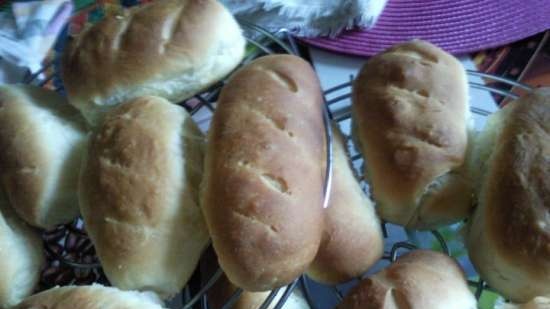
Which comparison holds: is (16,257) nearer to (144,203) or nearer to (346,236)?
(144,203)

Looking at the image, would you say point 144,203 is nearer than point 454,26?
Yes

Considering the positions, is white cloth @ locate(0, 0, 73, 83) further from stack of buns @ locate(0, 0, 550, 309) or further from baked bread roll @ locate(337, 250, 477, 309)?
baked bread roll @ locate(337, 250, 477, 309)

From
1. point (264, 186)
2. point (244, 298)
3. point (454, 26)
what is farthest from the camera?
point (454, 26)

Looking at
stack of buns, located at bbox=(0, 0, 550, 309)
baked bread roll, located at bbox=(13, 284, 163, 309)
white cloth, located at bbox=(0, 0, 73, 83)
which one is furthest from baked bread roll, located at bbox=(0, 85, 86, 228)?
white cloth, located at bbox=(0, 0, 73, 83)

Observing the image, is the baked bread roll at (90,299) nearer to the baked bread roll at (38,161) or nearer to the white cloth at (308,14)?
the baked bread roll at (38,161)

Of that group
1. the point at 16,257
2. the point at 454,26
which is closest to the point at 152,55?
the point at 16,257

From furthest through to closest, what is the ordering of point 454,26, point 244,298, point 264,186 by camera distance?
point 454,26 < point 244,298 < point 264,186

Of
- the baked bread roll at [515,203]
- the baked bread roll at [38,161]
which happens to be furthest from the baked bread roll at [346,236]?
the baked bread roll at [38,161]
